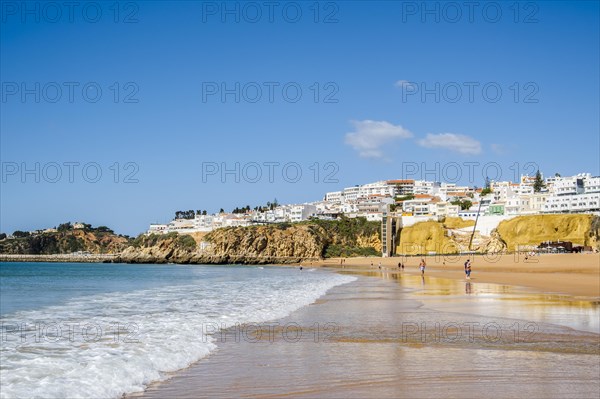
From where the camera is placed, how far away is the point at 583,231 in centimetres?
6353

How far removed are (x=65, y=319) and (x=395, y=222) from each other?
7266 cm

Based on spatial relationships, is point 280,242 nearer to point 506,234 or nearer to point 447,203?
point 447,203

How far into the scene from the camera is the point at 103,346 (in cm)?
904

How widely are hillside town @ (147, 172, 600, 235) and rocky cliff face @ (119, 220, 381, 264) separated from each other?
591cm

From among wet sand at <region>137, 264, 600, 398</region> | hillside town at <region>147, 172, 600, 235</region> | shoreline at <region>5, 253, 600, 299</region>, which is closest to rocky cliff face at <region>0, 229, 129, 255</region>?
hillside town at <region>147, 172, 600, 235</region>

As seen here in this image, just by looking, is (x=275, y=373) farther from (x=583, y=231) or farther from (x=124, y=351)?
(x=583, y=231)

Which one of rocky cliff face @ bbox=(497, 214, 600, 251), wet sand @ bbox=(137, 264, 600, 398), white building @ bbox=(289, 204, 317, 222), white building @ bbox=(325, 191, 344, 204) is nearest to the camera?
wet sand @ bbox=(137, 264, 600, 398)

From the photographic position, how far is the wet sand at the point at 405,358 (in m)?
6.20

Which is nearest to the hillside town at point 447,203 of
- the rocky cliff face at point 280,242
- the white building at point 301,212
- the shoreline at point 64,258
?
the white building at point 301,212

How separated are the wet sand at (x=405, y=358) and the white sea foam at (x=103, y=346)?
1.53 feet

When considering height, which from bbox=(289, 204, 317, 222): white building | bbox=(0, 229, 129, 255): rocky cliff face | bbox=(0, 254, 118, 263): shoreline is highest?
bbox=(289, 204, 317, 222): white building

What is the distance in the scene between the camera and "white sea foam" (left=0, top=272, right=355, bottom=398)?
21.5 feet

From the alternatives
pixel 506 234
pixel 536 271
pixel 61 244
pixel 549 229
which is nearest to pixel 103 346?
pixel 536 271

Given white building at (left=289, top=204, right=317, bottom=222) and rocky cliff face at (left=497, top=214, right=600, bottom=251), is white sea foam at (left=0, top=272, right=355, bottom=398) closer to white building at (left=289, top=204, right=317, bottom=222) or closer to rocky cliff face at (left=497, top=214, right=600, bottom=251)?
rocky cliff face at (left=497, top=214, right=600, bottom=251)
